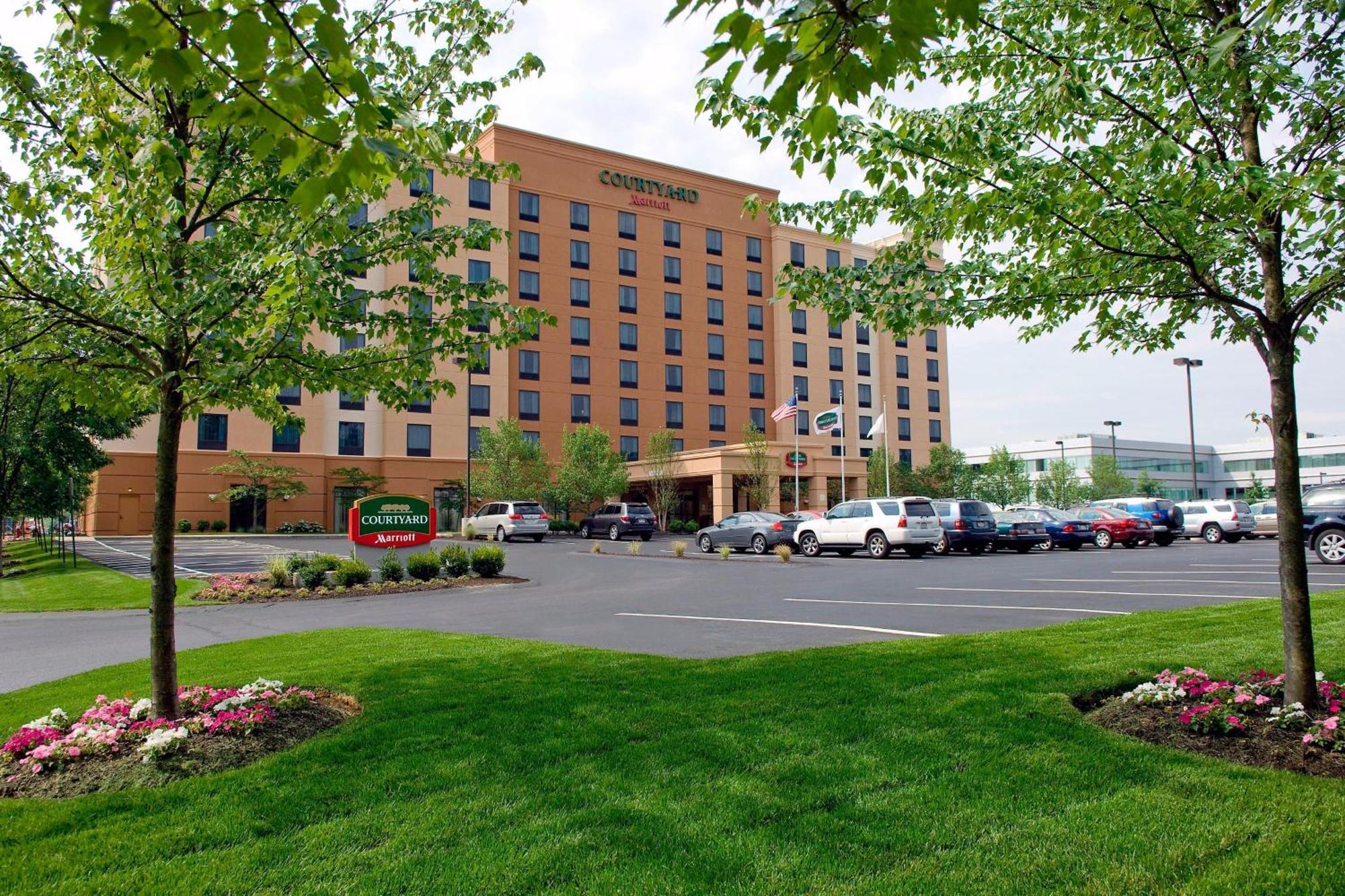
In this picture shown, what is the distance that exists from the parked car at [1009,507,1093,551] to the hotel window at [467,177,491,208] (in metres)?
37.0

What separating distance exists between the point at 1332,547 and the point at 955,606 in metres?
12.0

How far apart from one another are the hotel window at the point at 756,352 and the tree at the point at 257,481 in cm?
3208

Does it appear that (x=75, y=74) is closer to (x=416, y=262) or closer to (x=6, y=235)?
(x=6, y=235)

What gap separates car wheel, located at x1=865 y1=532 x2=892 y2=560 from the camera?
24812 mm

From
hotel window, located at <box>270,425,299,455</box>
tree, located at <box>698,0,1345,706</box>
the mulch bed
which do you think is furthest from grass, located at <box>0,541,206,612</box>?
hotel window, located at <box>270,425,299,455</box>

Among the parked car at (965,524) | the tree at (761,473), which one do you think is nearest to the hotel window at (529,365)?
the tree at (761,473)

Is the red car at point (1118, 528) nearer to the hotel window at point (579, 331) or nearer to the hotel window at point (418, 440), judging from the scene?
the hotel window at point (579, 331)

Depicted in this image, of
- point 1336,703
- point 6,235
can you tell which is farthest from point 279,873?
point 1336,703

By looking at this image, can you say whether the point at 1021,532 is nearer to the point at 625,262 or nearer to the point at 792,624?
the point at 792,624

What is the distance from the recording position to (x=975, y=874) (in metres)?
3.38

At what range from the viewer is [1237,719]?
197 inches

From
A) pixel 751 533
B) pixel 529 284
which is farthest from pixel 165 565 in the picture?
pixel 529 284

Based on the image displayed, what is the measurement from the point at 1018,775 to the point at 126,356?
6684mm

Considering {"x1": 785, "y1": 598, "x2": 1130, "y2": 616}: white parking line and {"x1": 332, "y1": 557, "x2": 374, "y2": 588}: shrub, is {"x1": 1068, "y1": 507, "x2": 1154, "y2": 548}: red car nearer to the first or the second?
{"x1": 785, "y1": 598, "x2": 1130, "y2": 616}: white parking line
